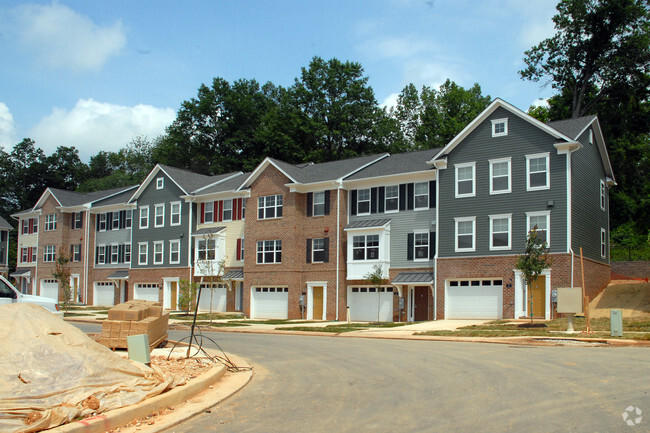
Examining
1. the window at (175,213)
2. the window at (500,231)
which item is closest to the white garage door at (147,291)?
the window at (175,213)

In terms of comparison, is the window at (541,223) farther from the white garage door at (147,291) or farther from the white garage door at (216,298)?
the white garage door at (147,291)

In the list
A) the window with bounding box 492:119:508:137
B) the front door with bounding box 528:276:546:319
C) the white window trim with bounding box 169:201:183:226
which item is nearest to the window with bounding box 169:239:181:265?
the white window trim with bounding box 169:201:183:226

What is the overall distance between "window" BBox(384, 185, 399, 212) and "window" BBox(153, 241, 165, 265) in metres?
20.6

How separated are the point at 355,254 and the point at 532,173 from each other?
11.6 metres

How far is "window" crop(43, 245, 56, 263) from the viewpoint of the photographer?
60200 millimetres

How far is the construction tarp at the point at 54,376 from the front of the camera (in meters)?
7.60

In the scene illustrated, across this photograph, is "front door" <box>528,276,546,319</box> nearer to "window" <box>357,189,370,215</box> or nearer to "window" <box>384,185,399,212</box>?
"window" <box>384,185,399,212</box>

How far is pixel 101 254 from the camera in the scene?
2249 inches

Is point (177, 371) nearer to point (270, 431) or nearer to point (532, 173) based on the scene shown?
point (270, 431)

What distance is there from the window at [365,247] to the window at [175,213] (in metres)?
16.9

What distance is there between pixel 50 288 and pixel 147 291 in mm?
15907

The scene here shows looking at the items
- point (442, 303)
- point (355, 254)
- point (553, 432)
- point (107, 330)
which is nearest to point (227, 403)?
point (553, 432)

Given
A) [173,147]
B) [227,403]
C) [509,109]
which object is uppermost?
[173,147]

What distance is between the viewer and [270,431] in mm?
7828
